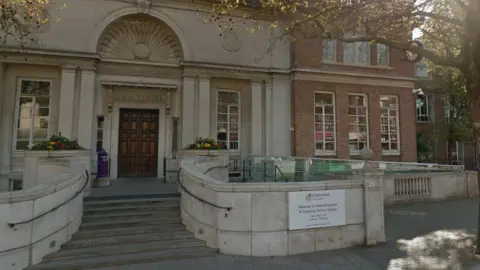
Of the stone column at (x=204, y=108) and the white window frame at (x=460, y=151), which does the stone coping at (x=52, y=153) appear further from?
the white window frame at (x=460, y=151)

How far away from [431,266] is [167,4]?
12.5 m

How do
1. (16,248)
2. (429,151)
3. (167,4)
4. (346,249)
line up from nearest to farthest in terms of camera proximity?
(16,248), (346,249), (167,4), (429,151)

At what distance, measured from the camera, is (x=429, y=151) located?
72.7 ft

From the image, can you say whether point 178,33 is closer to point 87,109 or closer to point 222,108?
point 222,108

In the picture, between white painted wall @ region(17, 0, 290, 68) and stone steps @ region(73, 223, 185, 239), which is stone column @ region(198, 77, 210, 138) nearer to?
white painted wall @ region(17, 0, 290, 68)

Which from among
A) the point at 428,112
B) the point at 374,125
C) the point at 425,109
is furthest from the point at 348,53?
the point at 428,112

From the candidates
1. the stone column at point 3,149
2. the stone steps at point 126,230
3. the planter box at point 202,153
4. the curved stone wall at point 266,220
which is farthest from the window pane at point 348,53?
the stone column at point 3,149

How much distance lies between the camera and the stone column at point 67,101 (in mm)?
10711

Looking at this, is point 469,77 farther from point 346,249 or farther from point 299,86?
point 299,86

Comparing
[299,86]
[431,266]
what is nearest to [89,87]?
[299,86]

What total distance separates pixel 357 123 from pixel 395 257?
10.5 meters

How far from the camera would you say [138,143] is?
1213cm

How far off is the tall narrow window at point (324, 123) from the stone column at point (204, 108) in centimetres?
552

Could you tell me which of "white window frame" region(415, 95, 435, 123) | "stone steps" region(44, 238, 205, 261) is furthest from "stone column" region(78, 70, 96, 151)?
"white window frame" region(415, 95, 435, 123)
